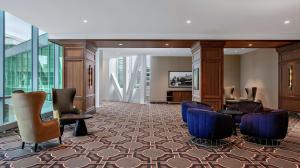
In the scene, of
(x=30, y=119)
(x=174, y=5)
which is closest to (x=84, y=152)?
(x=30, y=119)

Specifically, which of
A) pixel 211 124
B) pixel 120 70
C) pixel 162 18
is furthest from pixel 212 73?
pixel 120 70

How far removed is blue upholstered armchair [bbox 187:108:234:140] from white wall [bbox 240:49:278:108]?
6.89 meters

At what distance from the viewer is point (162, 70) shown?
569 inches

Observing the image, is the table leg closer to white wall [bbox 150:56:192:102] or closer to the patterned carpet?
the patterned carpet

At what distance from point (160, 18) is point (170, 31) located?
1.53m

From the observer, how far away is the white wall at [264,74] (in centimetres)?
1012

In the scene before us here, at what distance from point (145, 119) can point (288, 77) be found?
241 inches

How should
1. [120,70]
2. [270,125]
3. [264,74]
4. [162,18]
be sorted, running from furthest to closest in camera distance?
[120,70] → [264,74] → [162,18] → [270,125]

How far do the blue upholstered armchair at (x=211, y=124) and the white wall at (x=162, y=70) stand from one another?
9759 mm

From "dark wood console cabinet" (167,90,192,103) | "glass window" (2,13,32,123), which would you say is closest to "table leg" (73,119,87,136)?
"glass window" (2,13,32,123)

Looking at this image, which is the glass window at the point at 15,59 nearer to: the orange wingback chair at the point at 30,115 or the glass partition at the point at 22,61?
the glass partition at the point at 22,61

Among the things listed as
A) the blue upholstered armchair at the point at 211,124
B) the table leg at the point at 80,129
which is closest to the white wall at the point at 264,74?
the blue upholstered armchair at the point at 211,124

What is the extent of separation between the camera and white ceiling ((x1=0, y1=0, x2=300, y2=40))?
5.09m

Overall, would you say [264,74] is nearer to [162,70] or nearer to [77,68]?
[162,70]
